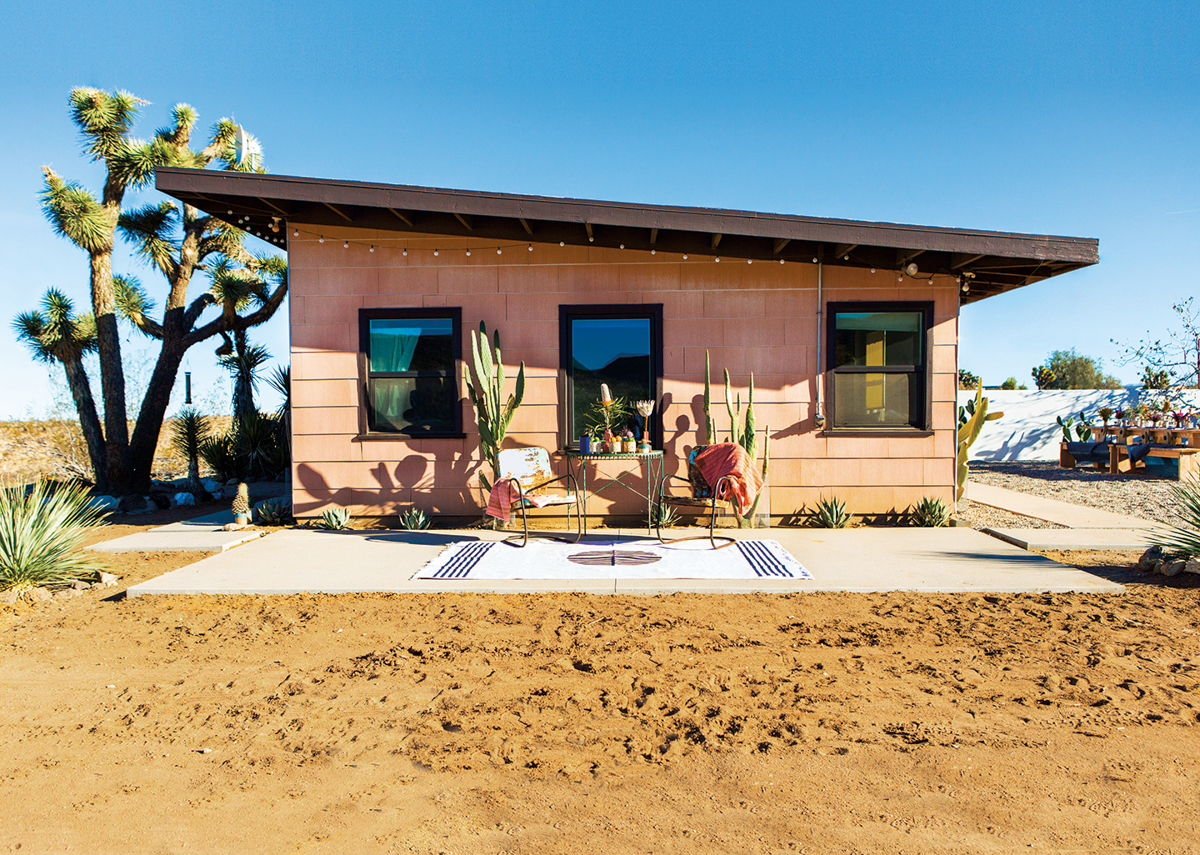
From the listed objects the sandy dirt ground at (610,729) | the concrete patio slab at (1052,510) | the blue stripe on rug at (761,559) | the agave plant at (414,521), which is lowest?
the sandy dirt ground at (610,729)

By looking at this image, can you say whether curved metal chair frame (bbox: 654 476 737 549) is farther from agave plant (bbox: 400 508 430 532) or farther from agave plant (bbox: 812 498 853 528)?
agave plant (bbox: 400 508 430 532)

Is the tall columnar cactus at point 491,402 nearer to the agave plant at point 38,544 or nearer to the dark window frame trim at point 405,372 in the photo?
the dark window frame trim at point 405,372

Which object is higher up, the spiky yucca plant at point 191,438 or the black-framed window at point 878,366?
the black-framed window at point 878,366

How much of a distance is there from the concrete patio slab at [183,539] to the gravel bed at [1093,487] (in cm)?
792

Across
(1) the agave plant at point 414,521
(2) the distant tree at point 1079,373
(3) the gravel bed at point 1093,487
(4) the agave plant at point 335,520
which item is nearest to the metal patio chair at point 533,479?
(1) the agave plant at point 414,521

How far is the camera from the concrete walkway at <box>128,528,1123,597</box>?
468 centimetres

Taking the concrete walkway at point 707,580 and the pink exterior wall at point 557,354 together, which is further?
the pink exterior wall at point 557,354

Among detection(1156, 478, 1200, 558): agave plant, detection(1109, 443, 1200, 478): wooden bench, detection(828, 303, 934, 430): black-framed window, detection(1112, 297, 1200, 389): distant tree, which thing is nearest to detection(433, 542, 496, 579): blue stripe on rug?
detection(828, 303, 934, 430): black-framed window

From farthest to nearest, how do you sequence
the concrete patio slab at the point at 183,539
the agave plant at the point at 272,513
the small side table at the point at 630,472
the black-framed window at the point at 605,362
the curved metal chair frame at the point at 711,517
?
the agave plant at the point at 272,513, the black-framed window at the point at 605,362, the small side table at the point at 630,472, the concrete patio slab at the point at 183,539, the curved metal chair frame at the point at 711,517

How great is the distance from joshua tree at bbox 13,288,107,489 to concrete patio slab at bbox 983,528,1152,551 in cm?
1169

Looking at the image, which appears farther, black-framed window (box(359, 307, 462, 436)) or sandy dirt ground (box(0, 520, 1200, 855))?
black-framed window (box(359, 307, 462, 436))

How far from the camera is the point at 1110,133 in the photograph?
1106 centimetres

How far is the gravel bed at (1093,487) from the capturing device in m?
8.22

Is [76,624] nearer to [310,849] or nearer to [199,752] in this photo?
[199,752]
